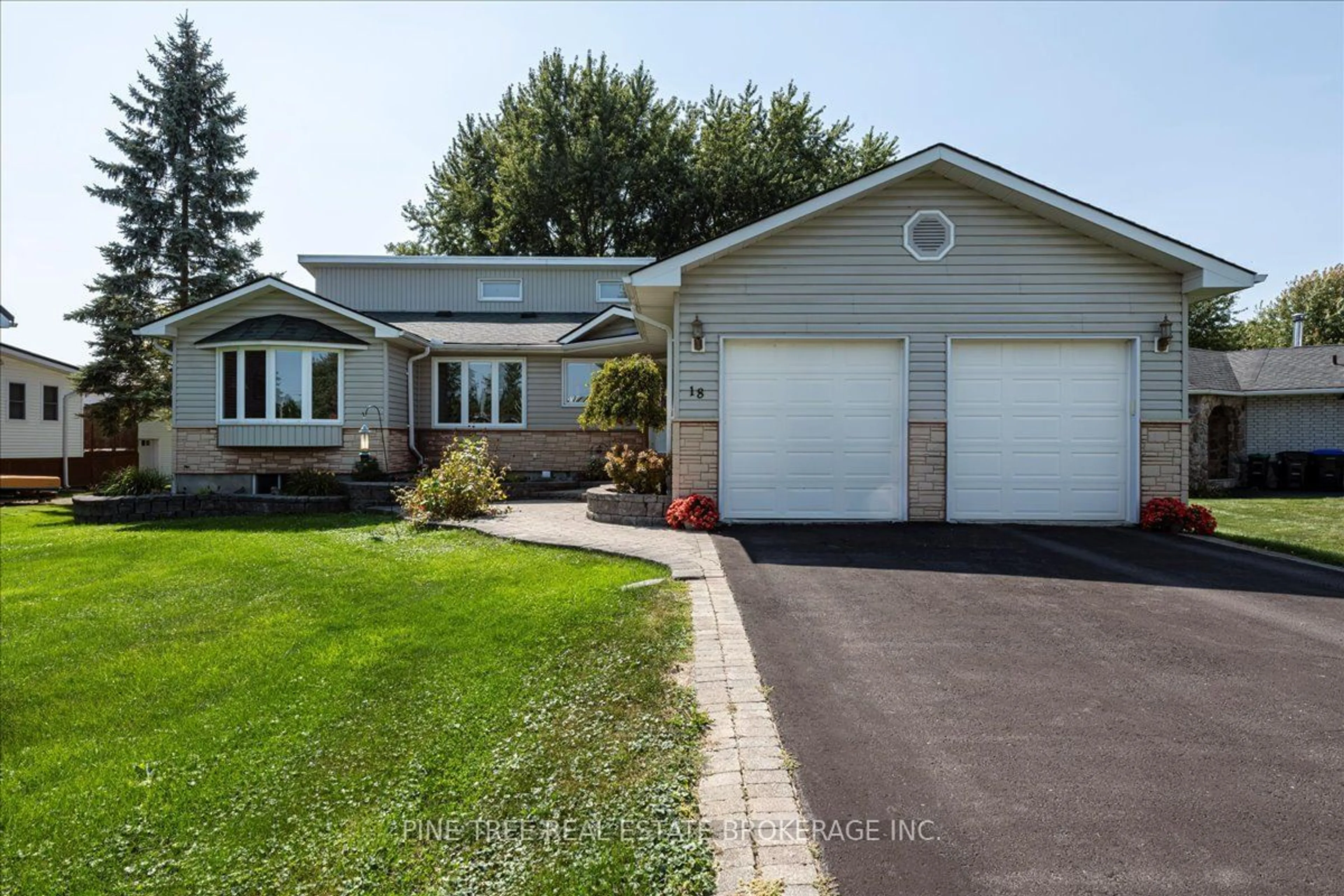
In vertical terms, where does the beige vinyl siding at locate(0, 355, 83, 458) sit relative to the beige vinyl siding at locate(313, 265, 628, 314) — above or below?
below

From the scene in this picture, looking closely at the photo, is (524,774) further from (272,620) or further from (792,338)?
(792,338)

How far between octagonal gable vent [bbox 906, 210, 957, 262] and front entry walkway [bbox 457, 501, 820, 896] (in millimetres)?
5592

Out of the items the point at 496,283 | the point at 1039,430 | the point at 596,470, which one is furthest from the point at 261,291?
the point at 1039,430

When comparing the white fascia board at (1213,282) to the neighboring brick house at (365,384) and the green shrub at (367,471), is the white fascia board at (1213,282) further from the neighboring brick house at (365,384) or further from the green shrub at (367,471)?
the green shrub at (367,471)

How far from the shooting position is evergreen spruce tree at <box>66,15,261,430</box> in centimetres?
2064

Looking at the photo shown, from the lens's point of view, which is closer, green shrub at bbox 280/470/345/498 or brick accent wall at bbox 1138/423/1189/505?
brick accent wall at bbox 1138/423/1189/505

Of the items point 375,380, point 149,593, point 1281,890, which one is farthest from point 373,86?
point 1281,890

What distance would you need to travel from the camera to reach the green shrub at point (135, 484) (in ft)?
48.3

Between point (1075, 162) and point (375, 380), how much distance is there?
15610 millimetres

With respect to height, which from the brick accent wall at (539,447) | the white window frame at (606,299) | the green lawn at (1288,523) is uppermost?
the white window frame at (606,299)

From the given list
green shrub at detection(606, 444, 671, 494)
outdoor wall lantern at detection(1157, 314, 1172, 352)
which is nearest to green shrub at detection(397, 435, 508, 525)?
green shrub at detection(606, 444, 671, 494)

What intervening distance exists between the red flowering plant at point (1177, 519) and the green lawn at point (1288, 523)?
232 mm

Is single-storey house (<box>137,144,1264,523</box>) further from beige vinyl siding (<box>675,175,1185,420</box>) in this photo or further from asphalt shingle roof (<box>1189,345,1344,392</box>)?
asphalt shingle roof (<box>1189,345,1344,392</box>)

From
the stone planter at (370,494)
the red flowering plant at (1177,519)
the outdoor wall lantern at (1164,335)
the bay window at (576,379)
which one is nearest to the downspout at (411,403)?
the stone planter at (370,494)
